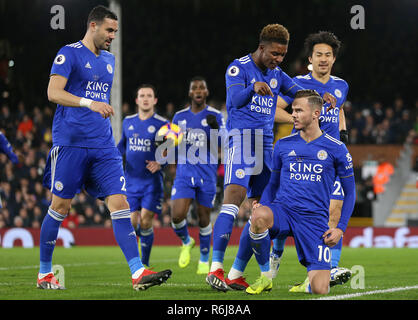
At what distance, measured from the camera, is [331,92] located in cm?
723

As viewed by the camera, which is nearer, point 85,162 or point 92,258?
point 85,162

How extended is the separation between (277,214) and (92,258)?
629 cm

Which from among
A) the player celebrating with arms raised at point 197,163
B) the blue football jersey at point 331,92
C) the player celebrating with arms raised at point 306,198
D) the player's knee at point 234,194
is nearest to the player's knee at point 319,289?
the player celebrating with arms raised at point 306,198

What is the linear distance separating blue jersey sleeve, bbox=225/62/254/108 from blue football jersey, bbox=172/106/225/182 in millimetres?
2896

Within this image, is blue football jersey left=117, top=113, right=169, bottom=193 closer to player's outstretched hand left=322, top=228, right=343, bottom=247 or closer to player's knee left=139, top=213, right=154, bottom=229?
player's knee left=139, top=213, right=154, bottom=229

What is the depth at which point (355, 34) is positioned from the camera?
27109 millimetres

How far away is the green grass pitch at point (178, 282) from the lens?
5539 mm

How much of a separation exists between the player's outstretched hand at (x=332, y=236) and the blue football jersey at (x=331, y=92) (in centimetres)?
166

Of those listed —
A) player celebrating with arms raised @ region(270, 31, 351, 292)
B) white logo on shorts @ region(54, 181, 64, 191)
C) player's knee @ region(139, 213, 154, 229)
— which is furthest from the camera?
player's knee @ region(139, 213, 154, 229)

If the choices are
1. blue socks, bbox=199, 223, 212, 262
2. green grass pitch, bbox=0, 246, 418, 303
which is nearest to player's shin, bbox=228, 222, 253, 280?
green grass pitch, bbox=0, 246, 418, 303

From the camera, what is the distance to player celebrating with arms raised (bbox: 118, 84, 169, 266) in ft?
31.3

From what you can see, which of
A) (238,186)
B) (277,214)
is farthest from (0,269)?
(277,214)

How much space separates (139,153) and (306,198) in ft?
14.1
